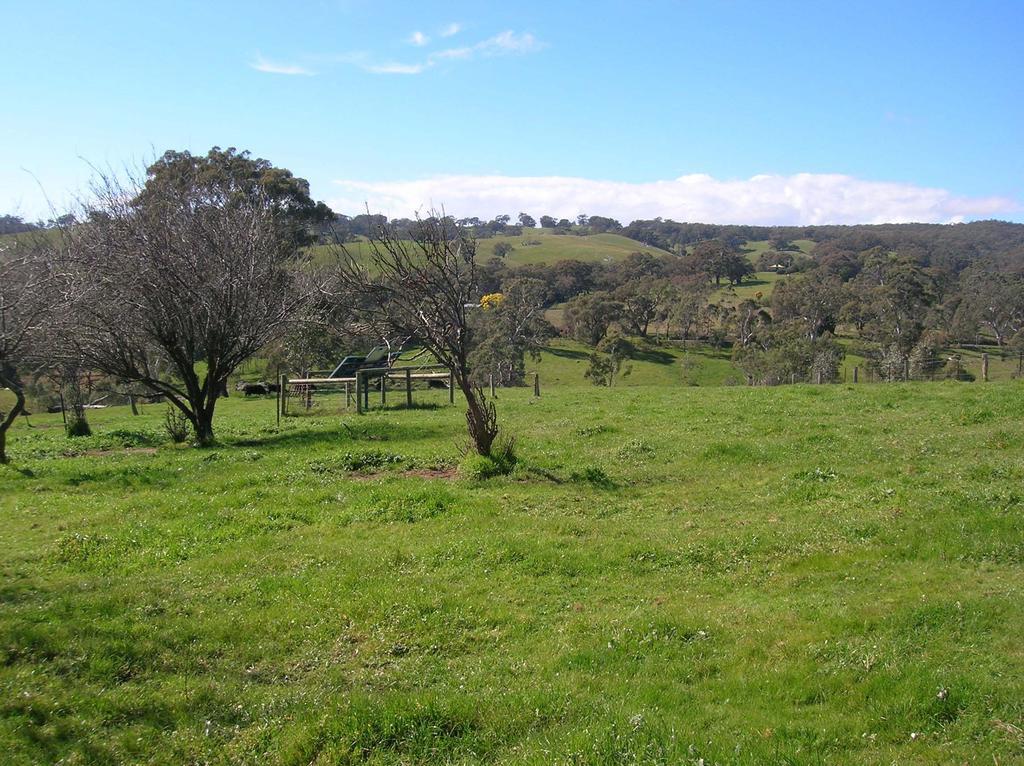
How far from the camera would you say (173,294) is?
20.7m

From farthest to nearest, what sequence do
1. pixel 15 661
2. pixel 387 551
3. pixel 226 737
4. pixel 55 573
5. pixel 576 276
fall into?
pixel 576 276 → pixel 387 551 → pixel 55 573 → pixel 15 661 → pixel 226 737

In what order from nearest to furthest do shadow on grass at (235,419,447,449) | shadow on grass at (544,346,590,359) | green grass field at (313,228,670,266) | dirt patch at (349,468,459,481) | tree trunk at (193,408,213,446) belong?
dirt patch at (349,468,459,481), shadow on grass at (235,419,447,449), tree trunk at (193,408,213,446), shadow on grass at (544,346,590,359), green grass field at (313,228,670,266)

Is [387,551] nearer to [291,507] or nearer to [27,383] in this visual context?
[291,507]

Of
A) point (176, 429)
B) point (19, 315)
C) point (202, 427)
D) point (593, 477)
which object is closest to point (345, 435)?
point (202, 427)

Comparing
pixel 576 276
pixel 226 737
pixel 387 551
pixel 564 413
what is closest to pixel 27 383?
pixel 564 413

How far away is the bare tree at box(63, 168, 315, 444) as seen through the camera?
2017 centimetres

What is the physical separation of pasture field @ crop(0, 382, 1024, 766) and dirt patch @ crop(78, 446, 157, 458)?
299cm

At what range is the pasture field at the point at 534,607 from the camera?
5.69 metres

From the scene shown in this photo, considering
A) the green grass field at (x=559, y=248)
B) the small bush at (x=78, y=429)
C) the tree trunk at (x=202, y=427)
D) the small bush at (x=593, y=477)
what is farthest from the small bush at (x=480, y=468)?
the green grass field at (x=559, y=248)

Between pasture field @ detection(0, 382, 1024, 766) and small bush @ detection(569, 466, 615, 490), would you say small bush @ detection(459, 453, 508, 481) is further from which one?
small bush @ detection(569, 466, 615, 490)

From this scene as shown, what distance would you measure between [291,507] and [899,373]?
41.7 meters

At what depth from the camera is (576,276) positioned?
113 m

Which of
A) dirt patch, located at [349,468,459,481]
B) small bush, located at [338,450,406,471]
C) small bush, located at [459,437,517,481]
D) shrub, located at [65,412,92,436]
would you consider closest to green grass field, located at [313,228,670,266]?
shrub, located at [65,412,92,436]

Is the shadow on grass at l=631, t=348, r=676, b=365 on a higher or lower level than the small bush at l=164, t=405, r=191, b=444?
lower
